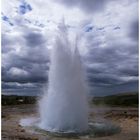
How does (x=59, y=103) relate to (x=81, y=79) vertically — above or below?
below

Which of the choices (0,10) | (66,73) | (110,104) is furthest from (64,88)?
(110,104)

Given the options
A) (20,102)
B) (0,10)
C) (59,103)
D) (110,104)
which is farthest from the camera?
(110,104)

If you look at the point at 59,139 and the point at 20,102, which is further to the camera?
the point at 20,102

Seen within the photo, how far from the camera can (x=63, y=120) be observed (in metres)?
7.53

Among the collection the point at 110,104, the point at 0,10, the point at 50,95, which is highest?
the point at 0,10

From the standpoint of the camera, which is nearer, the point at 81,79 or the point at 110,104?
the point at 81,79

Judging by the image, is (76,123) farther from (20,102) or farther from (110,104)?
(110,104)

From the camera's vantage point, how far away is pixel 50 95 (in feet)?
27.1

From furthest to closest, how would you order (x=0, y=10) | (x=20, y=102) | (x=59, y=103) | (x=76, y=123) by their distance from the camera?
(x=20, y=102), (x=59, y=103), (x=76, y=123), (x=0, y=10)

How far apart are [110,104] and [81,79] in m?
10.3

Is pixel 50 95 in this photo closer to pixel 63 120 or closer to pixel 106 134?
pixel 63 120

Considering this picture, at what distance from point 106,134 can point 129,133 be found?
2.11ft

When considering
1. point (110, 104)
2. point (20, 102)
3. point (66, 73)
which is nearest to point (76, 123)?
point (66, 73)

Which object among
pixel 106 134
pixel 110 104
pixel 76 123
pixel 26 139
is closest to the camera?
pixel 26 139
